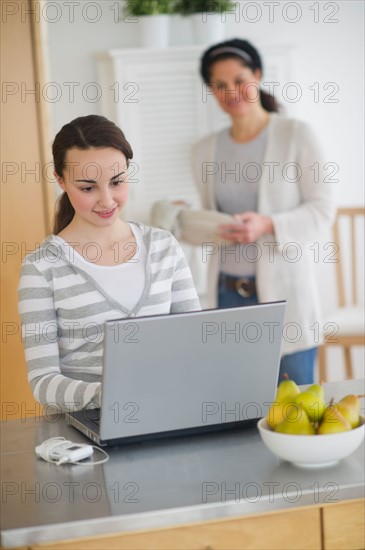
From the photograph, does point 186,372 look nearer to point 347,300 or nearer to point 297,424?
point 297,424

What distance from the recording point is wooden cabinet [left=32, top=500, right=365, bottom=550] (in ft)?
3.78

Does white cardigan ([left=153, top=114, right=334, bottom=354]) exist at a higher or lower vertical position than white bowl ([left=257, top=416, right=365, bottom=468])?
higher

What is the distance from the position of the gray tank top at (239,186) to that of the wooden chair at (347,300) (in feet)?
3.17

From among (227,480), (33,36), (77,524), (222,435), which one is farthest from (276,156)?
(77,524)

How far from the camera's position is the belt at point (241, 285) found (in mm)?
2673

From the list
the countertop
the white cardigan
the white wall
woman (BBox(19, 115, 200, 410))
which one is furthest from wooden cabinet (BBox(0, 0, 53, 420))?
the white wall

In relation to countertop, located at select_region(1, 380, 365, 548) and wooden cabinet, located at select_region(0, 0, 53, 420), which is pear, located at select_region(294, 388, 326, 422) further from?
wooden cabinet, located at select_region(0, 0, 53, 420)

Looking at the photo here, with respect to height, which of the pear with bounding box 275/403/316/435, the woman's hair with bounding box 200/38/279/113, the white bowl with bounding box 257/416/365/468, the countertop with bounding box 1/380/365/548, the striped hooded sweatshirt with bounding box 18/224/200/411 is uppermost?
the woman's hair with bounding box 200/38/279/113

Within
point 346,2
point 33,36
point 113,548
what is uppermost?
point 346,2

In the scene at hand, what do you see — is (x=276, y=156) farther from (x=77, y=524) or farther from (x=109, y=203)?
(x=77, y=524)

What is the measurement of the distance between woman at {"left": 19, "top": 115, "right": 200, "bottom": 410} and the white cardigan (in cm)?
97

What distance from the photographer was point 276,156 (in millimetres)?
2654

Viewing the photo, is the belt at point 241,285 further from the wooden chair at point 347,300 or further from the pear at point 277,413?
the pear at point 277,413

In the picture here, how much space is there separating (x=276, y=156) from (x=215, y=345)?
139 centimetres
